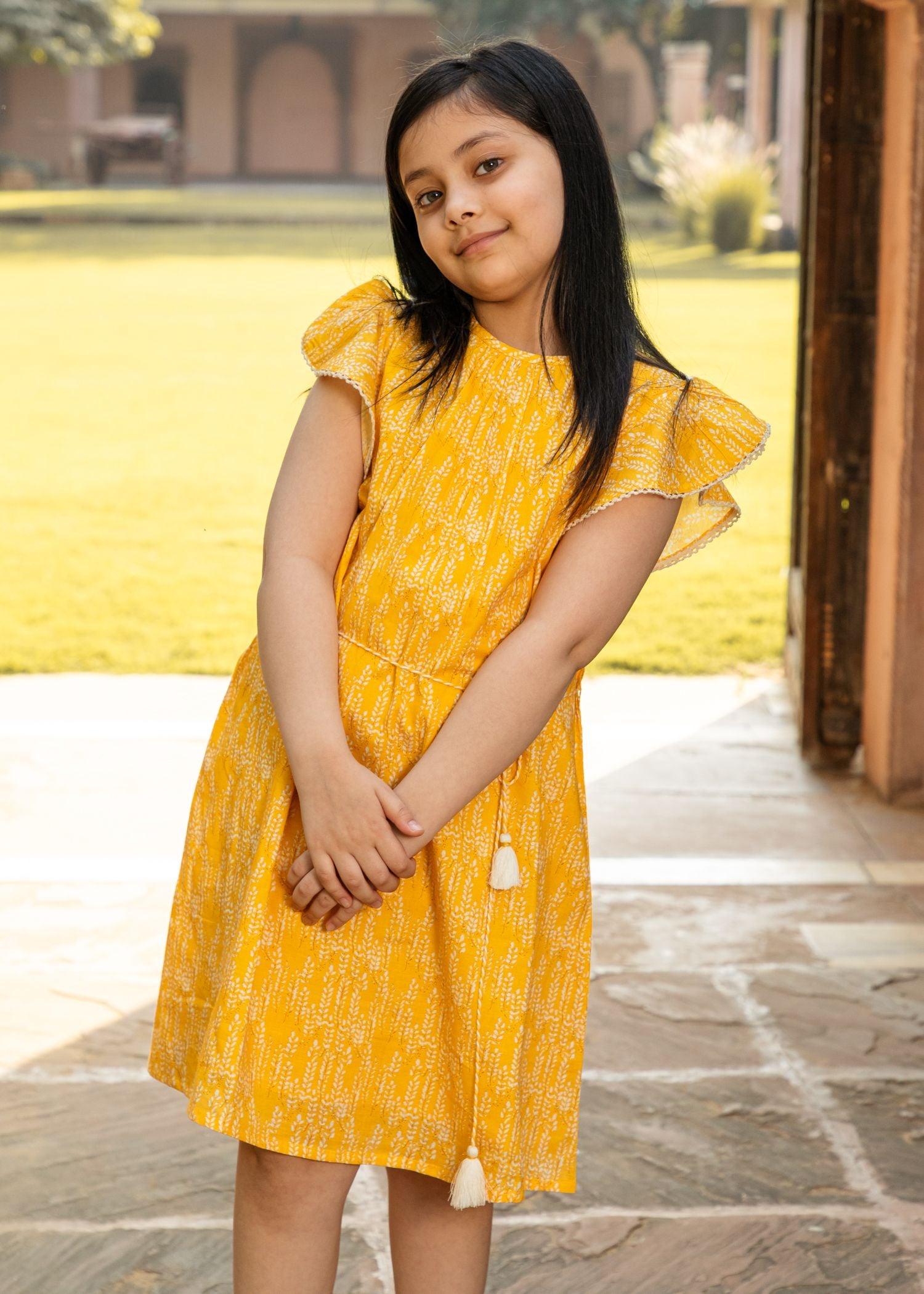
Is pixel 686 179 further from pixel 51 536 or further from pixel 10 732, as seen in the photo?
pixel 10 732

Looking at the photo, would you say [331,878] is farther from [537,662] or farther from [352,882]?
[537,662]

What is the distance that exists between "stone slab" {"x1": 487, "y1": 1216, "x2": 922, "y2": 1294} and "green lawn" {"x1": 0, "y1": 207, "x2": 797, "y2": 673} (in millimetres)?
3206

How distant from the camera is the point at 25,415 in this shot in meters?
10.5

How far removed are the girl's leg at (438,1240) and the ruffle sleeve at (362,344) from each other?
745 mm

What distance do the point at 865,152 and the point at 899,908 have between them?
6.27 feet

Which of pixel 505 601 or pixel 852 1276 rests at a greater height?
pixel 505 601

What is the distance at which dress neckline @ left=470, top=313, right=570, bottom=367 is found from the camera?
1646 mm

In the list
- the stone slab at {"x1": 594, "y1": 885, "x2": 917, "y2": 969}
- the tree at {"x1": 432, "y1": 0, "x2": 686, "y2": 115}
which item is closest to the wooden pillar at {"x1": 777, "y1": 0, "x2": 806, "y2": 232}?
the tree at {"x1": 432, "y1": 0, "x2": 686, "y2": 115}

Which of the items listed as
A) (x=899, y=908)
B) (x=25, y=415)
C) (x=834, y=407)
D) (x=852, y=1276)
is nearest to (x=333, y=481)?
(x=852, y=1276)

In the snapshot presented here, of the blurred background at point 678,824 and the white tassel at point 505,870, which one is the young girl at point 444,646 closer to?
the white tassel at point 505,870

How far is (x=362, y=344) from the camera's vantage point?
167 centimetres

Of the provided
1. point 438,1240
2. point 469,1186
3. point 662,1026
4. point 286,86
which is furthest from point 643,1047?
point 286,86

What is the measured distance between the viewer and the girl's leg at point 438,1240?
5.53 ft

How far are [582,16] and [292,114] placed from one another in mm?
6057
